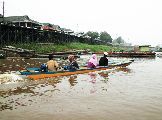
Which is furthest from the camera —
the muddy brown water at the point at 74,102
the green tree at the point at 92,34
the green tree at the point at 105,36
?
the green tree at the point at 105,36

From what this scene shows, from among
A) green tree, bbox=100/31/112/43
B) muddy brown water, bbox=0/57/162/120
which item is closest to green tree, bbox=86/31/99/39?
green tree, bbox=100/31/112/43

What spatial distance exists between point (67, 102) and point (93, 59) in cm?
805

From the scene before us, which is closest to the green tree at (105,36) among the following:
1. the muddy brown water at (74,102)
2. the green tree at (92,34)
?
the green tree at (92,34)

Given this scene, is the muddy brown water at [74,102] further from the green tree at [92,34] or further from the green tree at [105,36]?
the green tree at [105,36]

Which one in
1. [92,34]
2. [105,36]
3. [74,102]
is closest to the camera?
[74,102]

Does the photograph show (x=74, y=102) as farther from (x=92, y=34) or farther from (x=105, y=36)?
(x=105, y=36)

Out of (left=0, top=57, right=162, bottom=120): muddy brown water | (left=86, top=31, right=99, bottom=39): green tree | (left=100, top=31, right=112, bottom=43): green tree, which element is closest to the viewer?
(left=0, top=57, right=162, bottom=120): muddy brown water

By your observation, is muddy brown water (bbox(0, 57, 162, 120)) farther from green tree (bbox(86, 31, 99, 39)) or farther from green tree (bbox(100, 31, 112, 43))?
green tree (bbox(100, 31, 112, 43))

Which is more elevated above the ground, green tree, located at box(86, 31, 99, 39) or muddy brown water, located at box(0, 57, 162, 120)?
green tree, located at box(86, 31, 99, 39)

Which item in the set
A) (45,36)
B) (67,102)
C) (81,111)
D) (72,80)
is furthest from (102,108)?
(45,36)

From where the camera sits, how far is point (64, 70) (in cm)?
1361

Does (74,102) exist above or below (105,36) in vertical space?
below

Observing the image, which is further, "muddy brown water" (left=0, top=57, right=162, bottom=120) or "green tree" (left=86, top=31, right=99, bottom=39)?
"green tree" (left=86, top=31, right=99, bottom=39)

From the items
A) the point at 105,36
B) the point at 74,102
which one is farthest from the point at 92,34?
the point at 74,102
